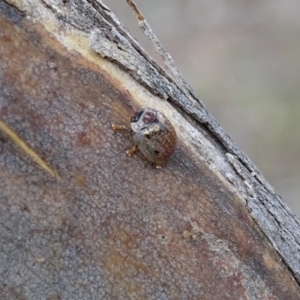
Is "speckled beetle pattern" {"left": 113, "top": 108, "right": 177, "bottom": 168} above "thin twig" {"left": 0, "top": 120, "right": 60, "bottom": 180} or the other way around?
above

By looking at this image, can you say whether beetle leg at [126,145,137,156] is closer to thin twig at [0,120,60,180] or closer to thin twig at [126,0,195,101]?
thin twig at [0,120,60,180]

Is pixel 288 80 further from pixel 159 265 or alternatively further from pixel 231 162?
pixel 159 265

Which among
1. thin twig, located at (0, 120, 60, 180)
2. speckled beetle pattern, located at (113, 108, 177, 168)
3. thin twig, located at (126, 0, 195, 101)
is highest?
thin twig, located at (126, 0, 195, 101)

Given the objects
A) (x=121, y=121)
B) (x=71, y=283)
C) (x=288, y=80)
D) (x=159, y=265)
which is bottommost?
(x=288, y=80)

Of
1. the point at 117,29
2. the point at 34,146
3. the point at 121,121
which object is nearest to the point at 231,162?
the point at 121,121

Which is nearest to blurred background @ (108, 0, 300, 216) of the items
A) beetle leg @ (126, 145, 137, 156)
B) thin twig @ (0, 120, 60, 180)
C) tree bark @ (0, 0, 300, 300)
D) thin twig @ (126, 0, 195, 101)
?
thin twig @ (126, 0, 195, 101)

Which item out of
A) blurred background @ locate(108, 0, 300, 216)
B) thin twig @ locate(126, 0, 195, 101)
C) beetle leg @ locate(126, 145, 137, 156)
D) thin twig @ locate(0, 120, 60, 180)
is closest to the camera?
thin twig @ locate(0, 120, 60, 180)

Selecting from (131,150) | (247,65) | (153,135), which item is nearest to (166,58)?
(153,135)
